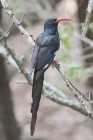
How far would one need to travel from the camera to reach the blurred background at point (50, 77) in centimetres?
493

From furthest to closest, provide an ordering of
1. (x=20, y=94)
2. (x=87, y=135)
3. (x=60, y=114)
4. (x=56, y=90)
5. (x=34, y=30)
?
(x=34, y=30) < (x=20, y=94) < (x=60, y=114) < (x=87, y=135) < (x=56, y=90)

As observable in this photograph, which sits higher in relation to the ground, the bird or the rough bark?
the bird

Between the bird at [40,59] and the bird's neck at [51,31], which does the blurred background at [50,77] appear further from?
the bird's neck at [51,31]

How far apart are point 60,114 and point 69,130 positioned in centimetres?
85

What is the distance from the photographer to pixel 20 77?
11.0 m

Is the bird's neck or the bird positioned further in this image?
the bird's neck

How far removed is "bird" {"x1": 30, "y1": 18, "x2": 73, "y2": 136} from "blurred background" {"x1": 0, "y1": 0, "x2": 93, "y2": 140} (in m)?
0.31

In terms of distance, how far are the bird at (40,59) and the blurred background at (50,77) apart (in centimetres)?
31

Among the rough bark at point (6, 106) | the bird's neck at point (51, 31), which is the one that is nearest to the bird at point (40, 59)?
the bird's neck at point (51, 31)

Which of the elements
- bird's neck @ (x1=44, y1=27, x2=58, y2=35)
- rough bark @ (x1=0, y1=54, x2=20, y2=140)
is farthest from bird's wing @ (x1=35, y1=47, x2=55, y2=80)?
rough bark @ (x1=0, y1=54, x2=20, y2=140)

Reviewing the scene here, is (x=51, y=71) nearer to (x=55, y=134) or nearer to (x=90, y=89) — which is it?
(x=55, y=134)

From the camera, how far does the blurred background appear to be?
4.93 metres

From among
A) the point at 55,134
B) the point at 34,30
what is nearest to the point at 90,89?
the point at 55,134

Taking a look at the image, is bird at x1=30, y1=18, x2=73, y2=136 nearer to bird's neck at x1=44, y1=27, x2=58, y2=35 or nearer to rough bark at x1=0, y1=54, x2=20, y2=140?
bird's neck at x1=44, y1=27, x2=58, y2=35
